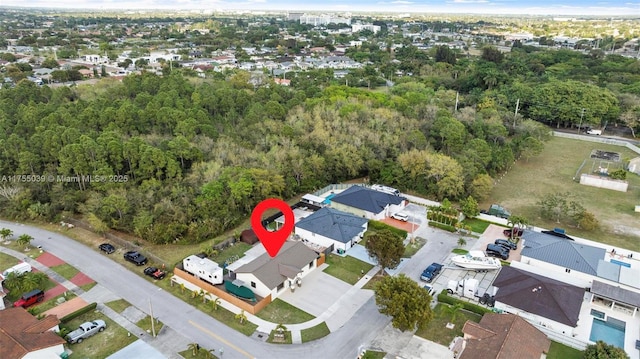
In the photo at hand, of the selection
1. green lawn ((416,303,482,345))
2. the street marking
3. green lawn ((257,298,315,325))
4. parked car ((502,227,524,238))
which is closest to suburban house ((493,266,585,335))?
green lawn ((416,303,482,345))

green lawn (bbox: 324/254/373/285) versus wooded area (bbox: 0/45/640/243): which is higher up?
wooded area (bbox: 0/45/640/243)

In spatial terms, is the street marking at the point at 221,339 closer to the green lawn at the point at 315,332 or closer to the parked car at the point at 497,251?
the green lawn at the point at 315,332

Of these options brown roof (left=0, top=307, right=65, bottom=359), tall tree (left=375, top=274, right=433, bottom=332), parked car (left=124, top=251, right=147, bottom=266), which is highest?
tall tree (left=375, top=274, right=433, bottom=332)

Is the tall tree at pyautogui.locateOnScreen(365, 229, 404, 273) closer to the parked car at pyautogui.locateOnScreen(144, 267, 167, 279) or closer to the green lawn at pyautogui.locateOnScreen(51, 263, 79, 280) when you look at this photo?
the parked car at pyautogui.locateOnScreen(144, 267, 167, 279)

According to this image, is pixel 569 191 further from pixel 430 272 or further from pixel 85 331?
pixel 85 331

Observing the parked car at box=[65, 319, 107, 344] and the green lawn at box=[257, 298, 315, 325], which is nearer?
the parked car at box=[65, 319, 107, 344]

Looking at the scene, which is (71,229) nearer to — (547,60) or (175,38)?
(547,60)
